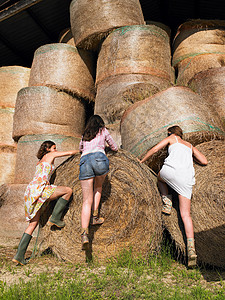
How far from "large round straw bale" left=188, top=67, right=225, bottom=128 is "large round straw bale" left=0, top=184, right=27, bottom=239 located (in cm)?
328

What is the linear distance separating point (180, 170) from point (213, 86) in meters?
1.95

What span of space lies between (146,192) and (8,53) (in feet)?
27.6

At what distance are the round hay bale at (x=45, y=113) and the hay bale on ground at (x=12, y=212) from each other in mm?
1136

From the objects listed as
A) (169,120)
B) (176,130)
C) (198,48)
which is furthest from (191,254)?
(198,48)

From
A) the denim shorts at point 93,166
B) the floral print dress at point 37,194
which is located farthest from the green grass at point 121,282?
the denim shorts at point 93,166

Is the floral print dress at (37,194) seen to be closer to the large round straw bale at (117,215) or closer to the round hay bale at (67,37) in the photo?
the large round straw bale at (117,215)

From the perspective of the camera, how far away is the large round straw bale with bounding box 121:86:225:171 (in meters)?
3.21

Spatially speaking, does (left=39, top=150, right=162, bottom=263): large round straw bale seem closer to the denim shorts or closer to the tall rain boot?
the denim shorts

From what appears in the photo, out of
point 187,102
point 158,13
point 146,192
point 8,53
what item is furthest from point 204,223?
point 8,53

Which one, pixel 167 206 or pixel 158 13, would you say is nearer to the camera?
pixel 167 206

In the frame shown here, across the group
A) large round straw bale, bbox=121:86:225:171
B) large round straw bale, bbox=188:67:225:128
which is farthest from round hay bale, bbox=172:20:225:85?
large round straw bale, bbox=121:86:225:171

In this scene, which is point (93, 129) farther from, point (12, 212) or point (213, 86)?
point (12, 212)

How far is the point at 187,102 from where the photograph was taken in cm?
337

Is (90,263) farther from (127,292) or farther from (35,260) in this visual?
(127,292)
